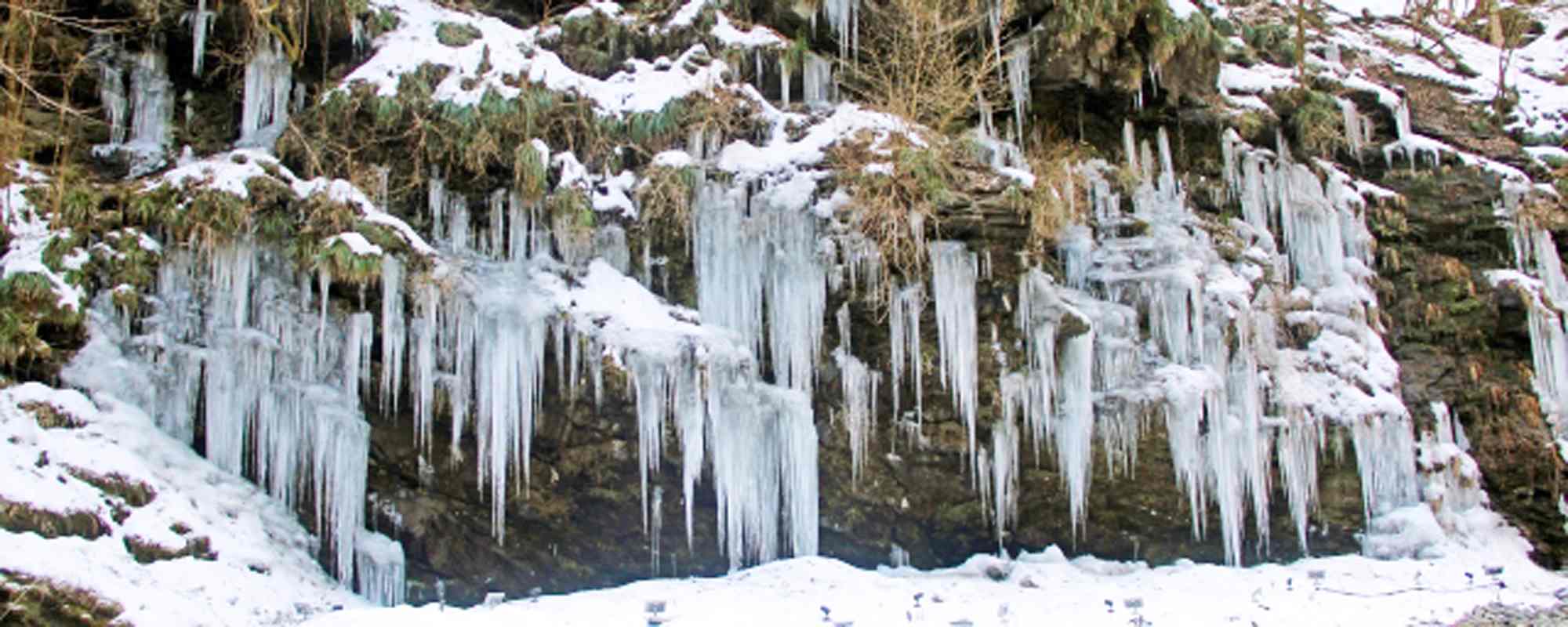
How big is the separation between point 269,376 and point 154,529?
1451 mm

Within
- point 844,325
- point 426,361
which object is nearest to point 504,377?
point 426,361

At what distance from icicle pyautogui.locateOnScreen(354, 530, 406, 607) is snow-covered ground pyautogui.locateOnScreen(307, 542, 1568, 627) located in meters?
0.90

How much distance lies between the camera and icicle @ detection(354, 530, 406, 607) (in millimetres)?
8133

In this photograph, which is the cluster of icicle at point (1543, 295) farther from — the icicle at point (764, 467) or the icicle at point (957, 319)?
the icicle at point (764, 467)

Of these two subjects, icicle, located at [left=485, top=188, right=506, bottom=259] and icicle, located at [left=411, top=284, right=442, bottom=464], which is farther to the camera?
icicle, located at [left=485, top=188, right=506, bottom=259]

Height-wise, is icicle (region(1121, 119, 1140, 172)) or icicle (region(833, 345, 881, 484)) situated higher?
icicle (region(1121, 119, 1140, 172))

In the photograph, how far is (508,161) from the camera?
8.56 m

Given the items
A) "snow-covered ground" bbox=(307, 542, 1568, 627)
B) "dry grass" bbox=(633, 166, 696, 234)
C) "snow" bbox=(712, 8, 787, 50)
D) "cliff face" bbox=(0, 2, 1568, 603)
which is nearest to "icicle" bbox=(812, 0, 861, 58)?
"cliff face" bbox=(0, 2, 1568, 603)

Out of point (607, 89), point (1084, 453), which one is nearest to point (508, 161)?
point (607, 89)

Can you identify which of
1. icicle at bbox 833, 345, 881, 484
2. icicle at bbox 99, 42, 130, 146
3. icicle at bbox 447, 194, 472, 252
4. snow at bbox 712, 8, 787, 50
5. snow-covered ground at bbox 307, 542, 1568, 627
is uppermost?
snow at bbox 712, 8, 787, 50

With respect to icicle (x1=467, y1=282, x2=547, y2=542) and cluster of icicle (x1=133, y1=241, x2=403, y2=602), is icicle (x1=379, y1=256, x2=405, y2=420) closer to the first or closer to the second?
cluster of icicle (x1=133, y1=241, x2=403, y2=602)

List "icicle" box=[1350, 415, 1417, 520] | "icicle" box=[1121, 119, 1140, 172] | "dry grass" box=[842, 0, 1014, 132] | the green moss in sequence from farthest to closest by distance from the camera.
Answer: "icicle" box=[1121, 119, 1140, 172], "dry grass" box=[842, 0, 1014, 132], "icicle" box=[1350, 415, 1417, 520], the green moss

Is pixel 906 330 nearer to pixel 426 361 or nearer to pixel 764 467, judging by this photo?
pixel 764 467

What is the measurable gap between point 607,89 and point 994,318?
3.83 meters
